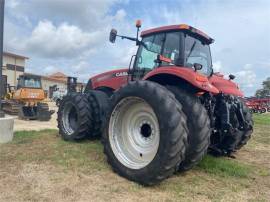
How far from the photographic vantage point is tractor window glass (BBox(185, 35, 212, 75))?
232 inches

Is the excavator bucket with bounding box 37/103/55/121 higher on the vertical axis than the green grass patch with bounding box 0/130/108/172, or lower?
higher

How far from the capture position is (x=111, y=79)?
26.1ft

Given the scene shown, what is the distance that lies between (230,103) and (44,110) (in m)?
11.3

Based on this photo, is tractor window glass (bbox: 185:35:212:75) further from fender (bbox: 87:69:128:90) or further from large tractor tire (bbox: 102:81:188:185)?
fender (bbox: 87:69:128:90)

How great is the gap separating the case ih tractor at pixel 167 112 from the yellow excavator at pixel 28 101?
872 centimetres

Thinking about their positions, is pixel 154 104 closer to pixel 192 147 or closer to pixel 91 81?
pixel 192 147

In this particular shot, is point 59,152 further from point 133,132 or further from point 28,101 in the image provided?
point 28,101

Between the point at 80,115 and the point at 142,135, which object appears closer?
the point at 142,135

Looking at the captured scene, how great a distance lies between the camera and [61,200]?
4.00 metres

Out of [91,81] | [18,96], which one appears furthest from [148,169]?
[18,96]

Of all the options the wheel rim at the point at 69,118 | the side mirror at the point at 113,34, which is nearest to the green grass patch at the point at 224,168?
the side mirror at the point at 113,34

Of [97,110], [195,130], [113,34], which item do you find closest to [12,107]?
[97,110]

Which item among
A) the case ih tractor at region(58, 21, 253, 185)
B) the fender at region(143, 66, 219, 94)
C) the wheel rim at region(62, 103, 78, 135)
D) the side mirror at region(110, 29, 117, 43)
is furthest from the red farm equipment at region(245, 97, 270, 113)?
the fender at region(143, 66, 219, 94)

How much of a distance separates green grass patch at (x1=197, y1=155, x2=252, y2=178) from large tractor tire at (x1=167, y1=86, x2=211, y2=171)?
0.87 meters
